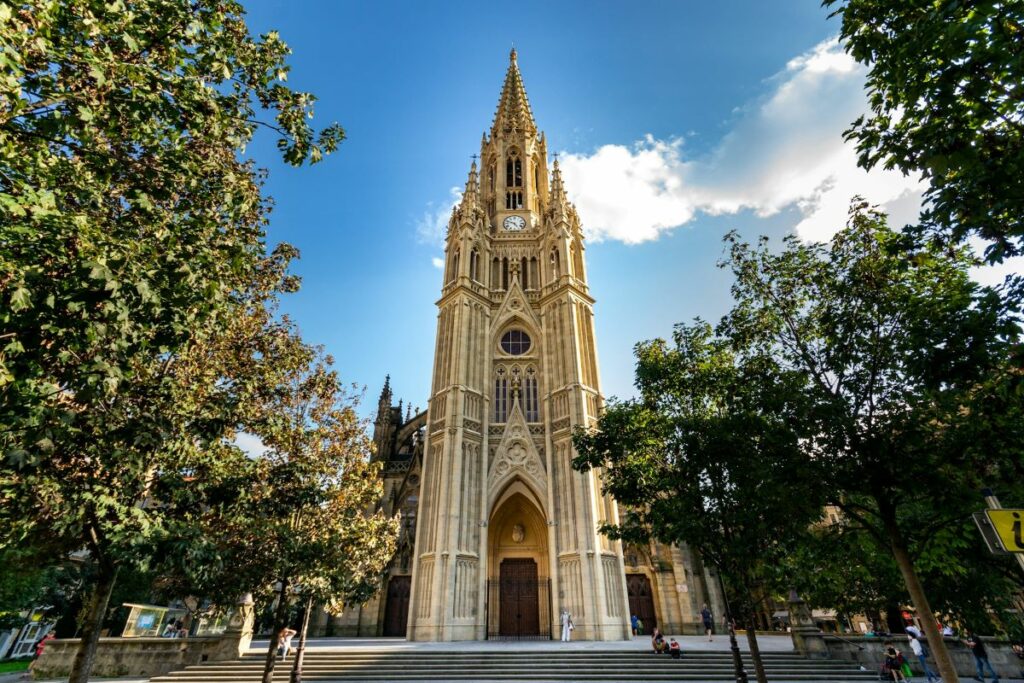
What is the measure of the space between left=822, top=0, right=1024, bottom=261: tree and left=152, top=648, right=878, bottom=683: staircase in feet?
38.6

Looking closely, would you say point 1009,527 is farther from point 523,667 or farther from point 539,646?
point 539,646

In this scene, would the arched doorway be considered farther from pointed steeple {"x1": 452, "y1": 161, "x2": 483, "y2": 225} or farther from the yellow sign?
the yellow sign

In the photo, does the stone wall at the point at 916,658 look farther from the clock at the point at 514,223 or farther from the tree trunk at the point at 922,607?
the clock at the point at 514,223

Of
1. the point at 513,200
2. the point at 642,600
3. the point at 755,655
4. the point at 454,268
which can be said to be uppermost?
the point at 513,200

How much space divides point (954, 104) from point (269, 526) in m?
12.5

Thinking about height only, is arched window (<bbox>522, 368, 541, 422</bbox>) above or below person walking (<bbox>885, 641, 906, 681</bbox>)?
above

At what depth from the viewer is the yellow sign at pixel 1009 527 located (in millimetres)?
4695

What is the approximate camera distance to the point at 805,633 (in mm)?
13852

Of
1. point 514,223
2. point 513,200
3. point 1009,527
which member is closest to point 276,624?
point 1009,527

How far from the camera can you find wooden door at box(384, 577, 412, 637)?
2536cm

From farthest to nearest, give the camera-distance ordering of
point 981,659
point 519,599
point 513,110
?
point 513,110
point 519,599
point 981,659

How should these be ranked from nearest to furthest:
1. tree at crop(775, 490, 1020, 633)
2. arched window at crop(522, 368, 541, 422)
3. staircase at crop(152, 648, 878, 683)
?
tree at crop(775, 490, 1020, 633) < staircase at crop(152, 648, 878, 683) < arched window at crop(522, 368, 541, 422)

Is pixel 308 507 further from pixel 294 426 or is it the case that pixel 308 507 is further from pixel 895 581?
pixel 895 581

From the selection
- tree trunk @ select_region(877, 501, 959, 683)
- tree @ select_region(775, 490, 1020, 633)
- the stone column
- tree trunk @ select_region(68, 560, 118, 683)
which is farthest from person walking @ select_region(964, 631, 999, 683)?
tree trunk @ select_region(68, 560, 118, 683)
